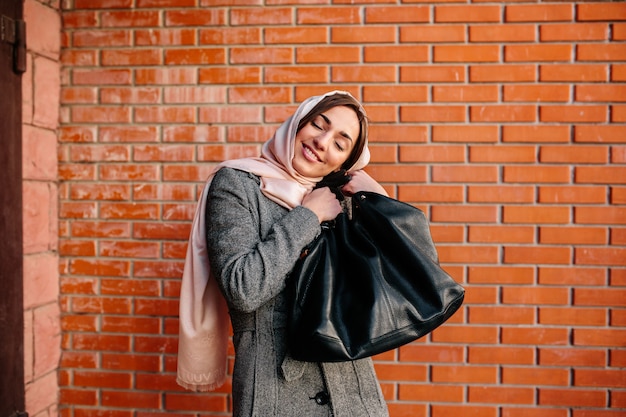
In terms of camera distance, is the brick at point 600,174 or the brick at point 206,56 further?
the brick at point 206,56

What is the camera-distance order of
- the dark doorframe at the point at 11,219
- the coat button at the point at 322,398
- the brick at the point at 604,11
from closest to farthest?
the coat button at the point at 322,398, the dark doorframe at the point at 11,219, the brick at the point at 604,11

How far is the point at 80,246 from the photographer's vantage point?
239 cm

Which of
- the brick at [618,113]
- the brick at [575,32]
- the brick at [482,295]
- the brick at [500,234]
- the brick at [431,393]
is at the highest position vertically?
the brick at [575,32]

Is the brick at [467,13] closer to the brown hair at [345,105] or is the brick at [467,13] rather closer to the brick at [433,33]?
the brick at [433,33]

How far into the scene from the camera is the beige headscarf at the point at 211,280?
1637 mm

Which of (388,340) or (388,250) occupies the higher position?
(388,250)

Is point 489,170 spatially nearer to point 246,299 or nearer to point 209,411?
point 246,299

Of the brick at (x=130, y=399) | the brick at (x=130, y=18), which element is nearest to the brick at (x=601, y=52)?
the brick at (x=130, y=18)

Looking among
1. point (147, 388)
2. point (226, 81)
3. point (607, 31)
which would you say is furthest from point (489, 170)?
point (147, 388)

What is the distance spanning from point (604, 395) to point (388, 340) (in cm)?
150

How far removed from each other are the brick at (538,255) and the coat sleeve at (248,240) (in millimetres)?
1171

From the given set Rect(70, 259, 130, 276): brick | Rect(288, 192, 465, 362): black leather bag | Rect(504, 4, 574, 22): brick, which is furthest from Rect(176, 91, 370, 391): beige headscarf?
Rect(504, 4, 574, 22): brick

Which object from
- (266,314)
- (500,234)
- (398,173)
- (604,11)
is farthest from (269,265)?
(604,11)

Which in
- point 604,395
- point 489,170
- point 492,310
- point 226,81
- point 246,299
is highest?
point 226,81
